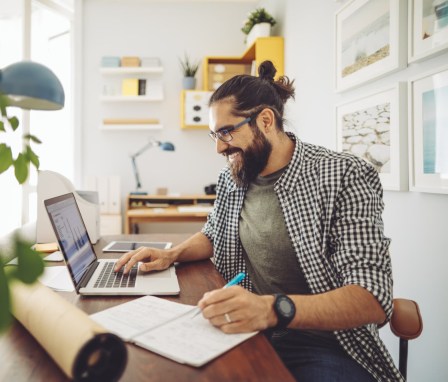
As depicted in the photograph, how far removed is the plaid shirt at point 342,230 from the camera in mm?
954

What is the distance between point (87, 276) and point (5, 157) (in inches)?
32.1

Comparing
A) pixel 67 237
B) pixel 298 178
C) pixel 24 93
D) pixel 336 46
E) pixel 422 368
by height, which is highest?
pixel 336 46

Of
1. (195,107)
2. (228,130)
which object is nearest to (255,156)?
(228,130)

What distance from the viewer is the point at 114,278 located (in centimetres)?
112

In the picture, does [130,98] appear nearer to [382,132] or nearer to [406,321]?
[382,132]

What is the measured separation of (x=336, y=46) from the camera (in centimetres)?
219

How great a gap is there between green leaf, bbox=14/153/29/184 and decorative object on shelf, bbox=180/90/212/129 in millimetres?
3517

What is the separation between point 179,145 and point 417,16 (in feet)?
9.64

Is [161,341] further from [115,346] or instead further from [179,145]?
[179,145]

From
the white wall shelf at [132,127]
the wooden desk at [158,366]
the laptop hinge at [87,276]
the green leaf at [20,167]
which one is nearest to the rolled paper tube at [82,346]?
the wooden desk at [158,366]

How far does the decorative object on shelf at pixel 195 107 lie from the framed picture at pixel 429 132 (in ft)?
8.36

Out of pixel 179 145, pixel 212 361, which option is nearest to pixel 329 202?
pixel 212 361

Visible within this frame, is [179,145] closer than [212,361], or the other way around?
[212,361]

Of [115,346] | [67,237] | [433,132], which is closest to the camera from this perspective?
[115,346]
